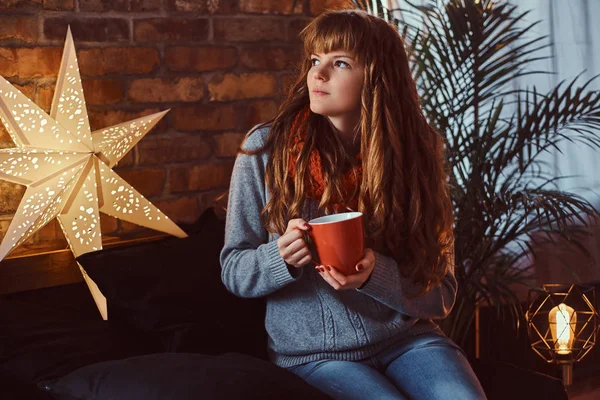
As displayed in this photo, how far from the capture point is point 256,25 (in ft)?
8.39

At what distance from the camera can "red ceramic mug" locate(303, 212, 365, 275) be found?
5.01 ft

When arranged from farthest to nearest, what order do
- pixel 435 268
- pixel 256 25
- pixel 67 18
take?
pixel 256 25
pixel 67 18
pixel 435 268

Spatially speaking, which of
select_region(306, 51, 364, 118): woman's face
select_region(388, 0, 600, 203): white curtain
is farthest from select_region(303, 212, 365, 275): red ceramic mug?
select_region(388, 0, 600, 203): white curtain

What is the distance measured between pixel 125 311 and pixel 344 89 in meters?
0.70

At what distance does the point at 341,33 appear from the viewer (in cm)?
182

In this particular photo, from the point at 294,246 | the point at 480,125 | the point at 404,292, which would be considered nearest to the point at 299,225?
the point at 294,246

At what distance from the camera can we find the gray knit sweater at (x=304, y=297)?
1807mm

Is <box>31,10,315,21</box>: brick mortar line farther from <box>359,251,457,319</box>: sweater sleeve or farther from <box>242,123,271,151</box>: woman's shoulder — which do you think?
<box>359,251,457,319</box>: sweater sleeve

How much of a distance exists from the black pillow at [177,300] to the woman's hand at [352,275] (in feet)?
1.28

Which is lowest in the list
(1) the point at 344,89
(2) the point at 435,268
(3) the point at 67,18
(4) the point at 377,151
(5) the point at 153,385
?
(5) the point at 153,385

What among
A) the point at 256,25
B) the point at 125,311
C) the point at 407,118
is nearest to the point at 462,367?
the point at 407,118

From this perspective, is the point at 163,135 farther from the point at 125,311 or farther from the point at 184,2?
the point at 125,311

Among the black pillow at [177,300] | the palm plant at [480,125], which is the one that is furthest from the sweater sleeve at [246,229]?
the palm plant at [480,125]

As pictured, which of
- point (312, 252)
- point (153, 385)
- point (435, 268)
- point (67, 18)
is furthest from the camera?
point (67, 18)
